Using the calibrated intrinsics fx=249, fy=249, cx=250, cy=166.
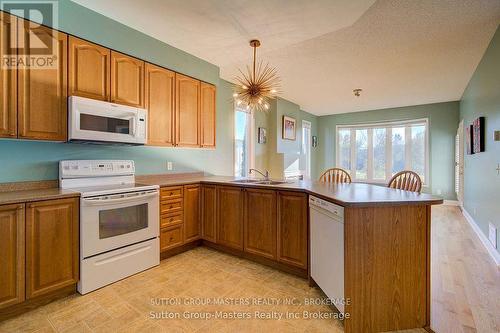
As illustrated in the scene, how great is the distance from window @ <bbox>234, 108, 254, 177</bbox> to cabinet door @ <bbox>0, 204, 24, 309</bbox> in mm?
3264

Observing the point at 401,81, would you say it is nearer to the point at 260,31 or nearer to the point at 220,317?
the point at 260,31

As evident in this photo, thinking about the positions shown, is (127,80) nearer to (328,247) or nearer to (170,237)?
(170,237)

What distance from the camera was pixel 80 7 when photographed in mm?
2354

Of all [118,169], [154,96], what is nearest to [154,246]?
[118,169]

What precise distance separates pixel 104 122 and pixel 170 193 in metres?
0.99

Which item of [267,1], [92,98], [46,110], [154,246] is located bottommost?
[154,246]

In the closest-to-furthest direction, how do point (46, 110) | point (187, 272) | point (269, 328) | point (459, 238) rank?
point (269, 328) < point (46, 110) < point (187, 272) < point (459, 238)

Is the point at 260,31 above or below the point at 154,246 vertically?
above

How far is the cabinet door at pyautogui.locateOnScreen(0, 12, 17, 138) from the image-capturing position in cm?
190

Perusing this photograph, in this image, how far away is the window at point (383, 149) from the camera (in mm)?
6598

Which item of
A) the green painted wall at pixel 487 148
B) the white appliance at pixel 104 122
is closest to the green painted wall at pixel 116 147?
the white appliance at pixel 104 122

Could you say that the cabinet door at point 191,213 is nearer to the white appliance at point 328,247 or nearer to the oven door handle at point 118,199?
the oven door handle at point 118,199

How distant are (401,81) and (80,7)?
4918mm

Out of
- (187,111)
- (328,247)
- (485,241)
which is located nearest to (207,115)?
(187,111)
